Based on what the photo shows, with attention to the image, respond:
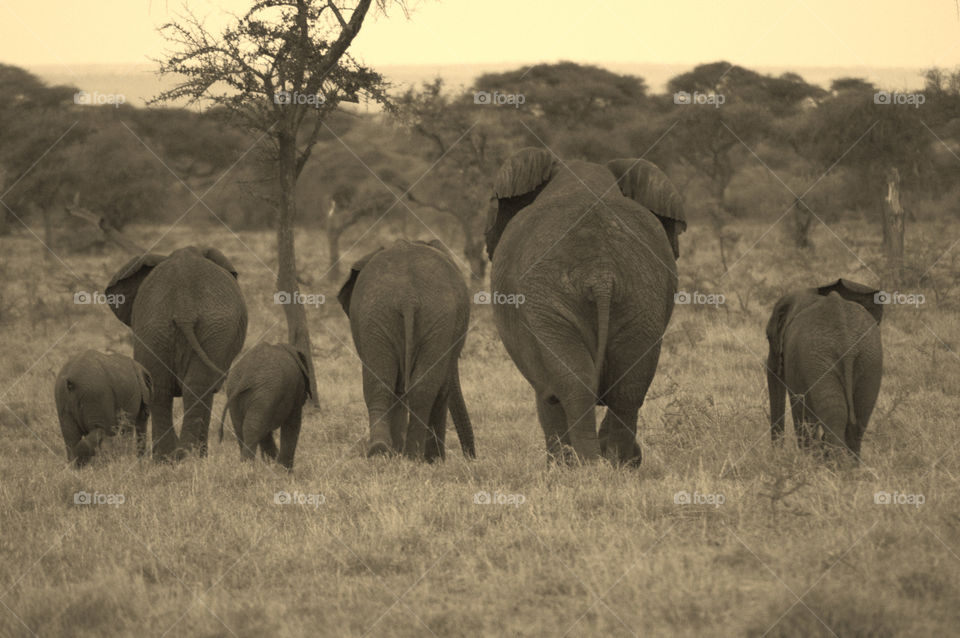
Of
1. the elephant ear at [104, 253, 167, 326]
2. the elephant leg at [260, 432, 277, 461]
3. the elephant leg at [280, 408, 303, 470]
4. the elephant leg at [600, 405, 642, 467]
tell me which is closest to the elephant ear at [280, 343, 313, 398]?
the elephant leg at [280, 408, 303, 470]

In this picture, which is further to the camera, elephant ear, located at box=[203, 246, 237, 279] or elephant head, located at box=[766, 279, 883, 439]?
elephant ear, located at box=[203, 246, 237, 279]

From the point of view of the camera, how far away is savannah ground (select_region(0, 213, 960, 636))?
15.3 ft

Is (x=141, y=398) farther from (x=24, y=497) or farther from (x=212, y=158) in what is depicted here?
(x=212, y=158)

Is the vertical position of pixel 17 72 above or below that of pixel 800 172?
above

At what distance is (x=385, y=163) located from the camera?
3425 cm

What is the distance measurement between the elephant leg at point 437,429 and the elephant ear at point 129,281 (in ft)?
9.30

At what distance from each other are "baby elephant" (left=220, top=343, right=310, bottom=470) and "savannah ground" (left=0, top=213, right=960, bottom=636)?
10.2 inches

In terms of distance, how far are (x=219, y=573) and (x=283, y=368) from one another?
11.1ft

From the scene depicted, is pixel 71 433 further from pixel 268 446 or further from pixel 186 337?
pixel 268 446

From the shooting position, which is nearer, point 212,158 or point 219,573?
point 219,573

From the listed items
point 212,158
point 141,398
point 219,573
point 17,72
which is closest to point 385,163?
point 212,158

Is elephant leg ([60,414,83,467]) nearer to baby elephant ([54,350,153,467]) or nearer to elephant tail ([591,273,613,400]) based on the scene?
baby elephant ([54,350,153,467])

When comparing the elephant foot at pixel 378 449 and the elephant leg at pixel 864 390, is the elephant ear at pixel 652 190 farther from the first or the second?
the elephant foot at pixel 378 449

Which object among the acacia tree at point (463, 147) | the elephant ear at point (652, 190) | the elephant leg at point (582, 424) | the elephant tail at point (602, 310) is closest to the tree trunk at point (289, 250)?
the elephant ear at point (652, 190)
